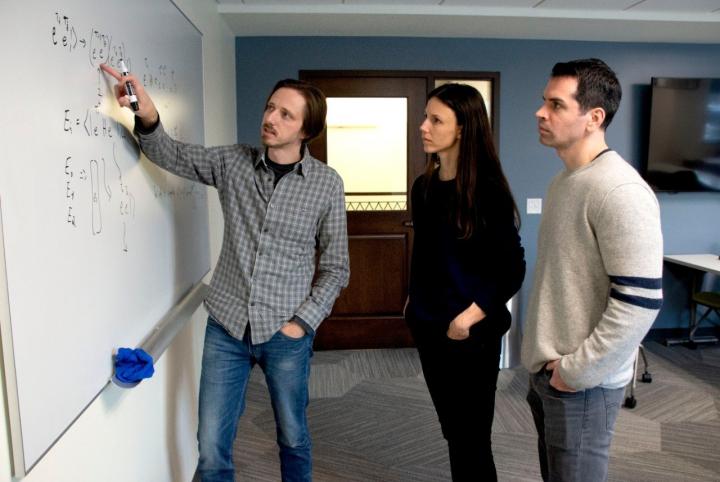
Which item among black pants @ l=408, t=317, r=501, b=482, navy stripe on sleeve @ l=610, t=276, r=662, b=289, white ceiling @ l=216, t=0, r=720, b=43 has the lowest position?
black pants @ l=408, t=317, r=501, b=482

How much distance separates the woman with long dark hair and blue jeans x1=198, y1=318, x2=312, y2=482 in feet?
1.21

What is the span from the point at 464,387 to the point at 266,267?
2.09 feet

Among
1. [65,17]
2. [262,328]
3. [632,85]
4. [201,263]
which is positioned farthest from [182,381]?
[632,85]

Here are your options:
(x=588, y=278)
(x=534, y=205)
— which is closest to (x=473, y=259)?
(x=588, y=278)

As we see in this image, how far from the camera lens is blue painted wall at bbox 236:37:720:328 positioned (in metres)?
3.60

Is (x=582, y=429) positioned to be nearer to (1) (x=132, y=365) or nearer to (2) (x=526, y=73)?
(1) (x=132, y=365)

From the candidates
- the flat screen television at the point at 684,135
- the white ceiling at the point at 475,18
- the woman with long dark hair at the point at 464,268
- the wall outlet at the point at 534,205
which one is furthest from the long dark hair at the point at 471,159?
the flat screen television at the point at 684,135

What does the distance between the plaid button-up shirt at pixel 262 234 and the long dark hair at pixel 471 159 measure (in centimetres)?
39

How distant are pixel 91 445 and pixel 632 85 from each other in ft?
12.6

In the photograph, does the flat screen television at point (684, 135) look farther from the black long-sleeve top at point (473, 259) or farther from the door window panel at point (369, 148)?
the black long-sleeve top at point (473, 259)

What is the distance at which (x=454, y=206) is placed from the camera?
4.90 ft

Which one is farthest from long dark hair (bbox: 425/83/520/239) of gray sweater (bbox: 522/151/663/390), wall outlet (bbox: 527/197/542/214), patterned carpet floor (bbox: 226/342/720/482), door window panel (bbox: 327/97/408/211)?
wall outlet (bbox: 527/197/542/214)

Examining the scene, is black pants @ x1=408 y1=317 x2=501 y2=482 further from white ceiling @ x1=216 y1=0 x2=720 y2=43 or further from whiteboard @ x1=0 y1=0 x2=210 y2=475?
white ceiling @ x1=216 y1=0 x2=720 y2=43

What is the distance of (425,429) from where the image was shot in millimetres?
2623
